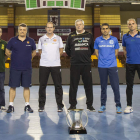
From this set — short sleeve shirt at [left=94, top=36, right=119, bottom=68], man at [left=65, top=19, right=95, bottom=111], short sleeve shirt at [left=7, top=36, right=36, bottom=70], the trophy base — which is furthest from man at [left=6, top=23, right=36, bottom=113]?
the trophy base

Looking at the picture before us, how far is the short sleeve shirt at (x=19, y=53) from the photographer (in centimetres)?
447

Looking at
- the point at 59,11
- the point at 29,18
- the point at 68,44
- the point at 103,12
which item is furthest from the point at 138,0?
the point at 68,44

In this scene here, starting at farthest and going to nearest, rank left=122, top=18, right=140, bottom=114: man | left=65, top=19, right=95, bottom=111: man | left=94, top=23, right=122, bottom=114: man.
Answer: left=65, top=19, right=95, bottom=111: man → left=94, top=23, right=122, bottom=114: man → left=122, top=18, right=140, bottom=114: man

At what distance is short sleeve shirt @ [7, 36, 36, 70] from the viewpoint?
4469 millimetres

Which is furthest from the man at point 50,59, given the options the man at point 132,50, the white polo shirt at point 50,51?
the man at point 132,50

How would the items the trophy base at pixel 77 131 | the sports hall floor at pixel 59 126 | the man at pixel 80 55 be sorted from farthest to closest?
the man at pixel 80 55
the trophy base at pixel 77 131
the sports hall floor at pixel 59 126

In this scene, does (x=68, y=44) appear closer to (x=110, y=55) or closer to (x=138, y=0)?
(x=110, y=55)

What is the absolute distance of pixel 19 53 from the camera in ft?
14.7

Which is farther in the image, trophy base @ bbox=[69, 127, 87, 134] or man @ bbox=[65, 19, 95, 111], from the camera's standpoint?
man @ bbox=[65, 19, 95, 111]

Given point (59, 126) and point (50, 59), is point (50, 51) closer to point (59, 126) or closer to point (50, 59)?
point (50, 59)

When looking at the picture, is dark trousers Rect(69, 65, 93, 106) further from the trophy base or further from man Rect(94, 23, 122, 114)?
the trophy base

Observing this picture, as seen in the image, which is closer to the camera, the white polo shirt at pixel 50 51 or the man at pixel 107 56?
the man at pixel 107 56

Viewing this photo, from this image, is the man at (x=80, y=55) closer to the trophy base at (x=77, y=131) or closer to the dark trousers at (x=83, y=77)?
the dark trousers at (x=83, y=77)

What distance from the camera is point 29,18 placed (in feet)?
67.0
